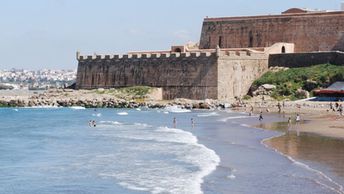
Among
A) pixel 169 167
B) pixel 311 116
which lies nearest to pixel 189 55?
pixel 311 116

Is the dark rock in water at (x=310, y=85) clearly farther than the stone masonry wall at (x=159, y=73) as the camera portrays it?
No

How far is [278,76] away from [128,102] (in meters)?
13.5

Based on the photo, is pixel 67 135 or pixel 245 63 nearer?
pixel 67 135

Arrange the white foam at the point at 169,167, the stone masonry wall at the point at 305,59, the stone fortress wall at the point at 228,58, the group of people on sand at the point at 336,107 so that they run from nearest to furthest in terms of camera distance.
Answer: the white foam at the point at 169,167 → the group of people on sand at the point at 336,107 → the stone masonry wall at the point at 305,59 → the stone fortress wall at the point at 228,58

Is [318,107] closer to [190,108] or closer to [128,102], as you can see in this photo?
[190,108]

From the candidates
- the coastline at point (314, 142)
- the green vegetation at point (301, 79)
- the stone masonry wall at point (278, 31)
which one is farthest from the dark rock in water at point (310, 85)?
the coastline at point (314, 142)

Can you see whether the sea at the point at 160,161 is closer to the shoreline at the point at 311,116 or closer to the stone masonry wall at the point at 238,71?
the shoreline at the point at 311,116

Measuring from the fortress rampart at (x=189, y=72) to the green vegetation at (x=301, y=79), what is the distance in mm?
2117

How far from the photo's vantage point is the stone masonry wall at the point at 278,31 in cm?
6938

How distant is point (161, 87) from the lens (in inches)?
2758

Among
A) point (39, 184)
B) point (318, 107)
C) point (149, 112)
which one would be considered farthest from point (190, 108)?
point (39, 184)

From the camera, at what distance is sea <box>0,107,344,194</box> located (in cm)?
2409

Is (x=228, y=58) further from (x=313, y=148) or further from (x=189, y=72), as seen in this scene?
(x=313, y=148)

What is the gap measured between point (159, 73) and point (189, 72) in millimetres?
3558
